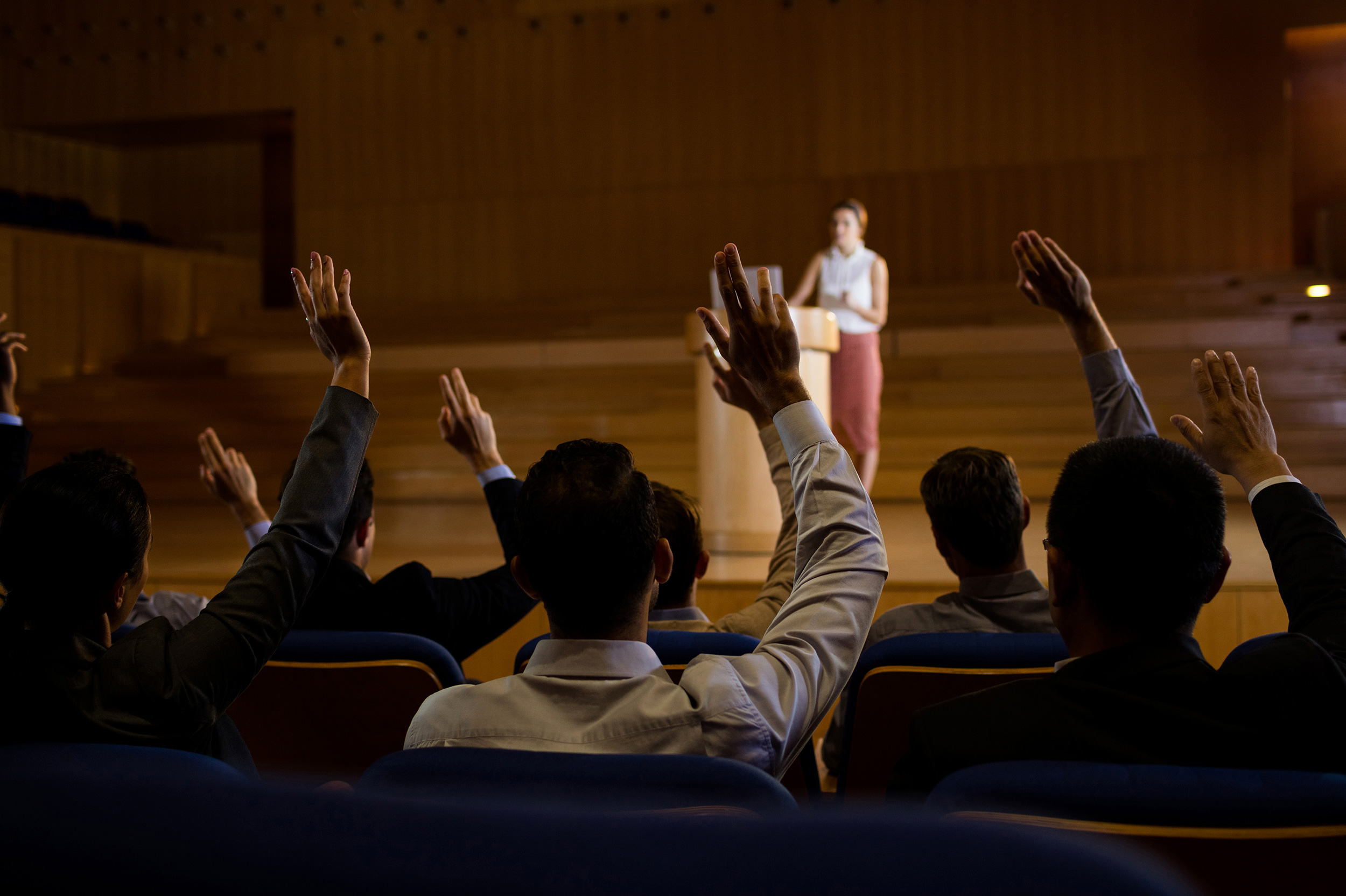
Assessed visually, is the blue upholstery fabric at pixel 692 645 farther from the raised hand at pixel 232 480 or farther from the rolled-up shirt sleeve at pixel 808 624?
the raised hand at pixel 232 480

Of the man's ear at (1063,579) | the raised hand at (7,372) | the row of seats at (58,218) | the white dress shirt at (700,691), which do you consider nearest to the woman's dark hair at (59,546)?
the white dress shirt at (700,691)

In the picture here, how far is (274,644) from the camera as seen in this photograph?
1103mm

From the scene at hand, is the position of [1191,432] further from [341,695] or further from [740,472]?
[740,472]

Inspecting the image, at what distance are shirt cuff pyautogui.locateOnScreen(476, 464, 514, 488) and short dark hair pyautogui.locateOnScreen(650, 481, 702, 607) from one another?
358mm

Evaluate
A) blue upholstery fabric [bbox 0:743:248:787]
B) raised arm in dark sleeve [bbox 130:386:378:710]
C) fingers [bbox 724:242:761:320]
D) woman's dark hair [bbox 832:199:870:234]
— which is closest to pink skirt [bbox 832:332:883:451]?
woman's dark hair [bbox 832:199:870:234]

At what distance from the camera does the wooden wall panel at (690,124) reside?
8.98m

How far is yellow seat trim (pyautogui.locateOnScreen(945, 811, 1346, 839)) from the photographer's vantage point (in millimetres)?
752

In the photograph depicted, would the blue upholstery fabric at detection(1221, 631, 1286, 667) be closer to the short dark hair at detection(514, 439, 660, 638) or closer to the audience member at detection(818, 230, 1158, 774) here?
the audience member at detection(818, 230, 1158, 774)

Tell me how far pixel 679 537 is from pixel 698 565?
0.08 meters

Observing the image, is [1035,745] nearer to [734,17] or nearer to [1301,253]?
[734,17]

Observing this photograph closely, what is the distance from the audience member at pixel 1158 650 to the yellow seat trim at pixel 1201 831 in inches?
6.8

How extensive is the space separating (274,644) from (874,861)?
0.92 meters

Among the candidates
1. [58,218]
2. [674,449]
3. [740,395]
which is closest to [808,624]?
[740,395]

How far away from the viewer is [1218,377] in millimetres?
1373
